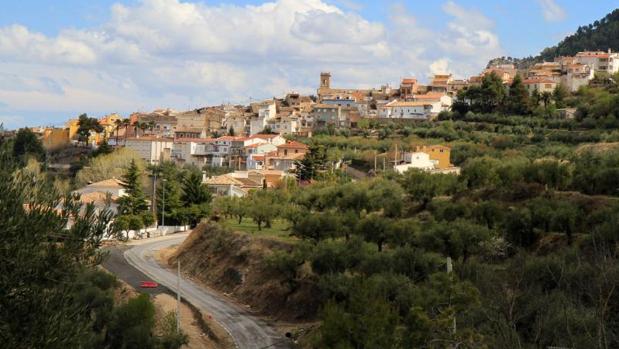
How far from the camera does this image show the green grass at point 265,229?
51.6 metres

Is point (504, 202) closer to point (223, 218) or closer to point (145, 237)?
point (223, 218)

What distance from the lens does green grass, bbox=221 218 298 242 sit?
5156 cm

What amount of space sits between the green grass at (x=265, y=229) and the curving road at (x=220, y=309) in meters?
5.35

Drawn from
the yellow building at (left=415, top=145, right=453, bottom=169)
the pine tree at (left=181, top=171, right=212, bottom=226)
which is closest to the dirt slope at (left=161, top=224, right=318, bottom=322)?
the pine tree at (left=181, top=171, right=212, bottom=226)

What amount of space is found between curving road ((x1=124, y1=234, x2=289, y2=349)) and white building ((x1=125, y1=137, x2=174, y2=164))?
50566 mm

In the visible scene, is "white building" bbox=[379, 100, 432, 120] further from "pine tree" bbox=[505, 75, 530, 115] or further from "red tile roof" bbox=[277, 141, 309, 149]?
"red tile roof" bbox=[277, 141, 309, 149]

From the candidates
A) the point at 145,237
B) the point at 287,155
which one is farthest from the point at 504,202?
the point at 287,155

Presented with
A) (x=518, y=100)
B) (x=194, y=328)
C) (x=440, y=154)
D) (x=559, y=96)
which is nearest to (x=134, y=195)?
(x=440, y=154)

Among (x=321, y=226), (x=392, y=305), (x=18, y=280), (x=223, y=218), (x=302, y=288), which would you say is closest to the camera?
(x=18, y=280)

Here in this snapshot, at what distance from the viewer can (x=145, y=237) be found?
226ft

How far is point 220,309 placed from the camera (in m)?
42.0

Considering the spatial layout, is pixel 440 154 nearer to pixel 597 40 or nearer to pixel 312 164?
pixel 312 164

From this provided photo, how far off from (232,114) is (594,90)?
56.1 meters

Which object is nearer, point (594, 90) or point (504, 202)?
point (504, 202)
